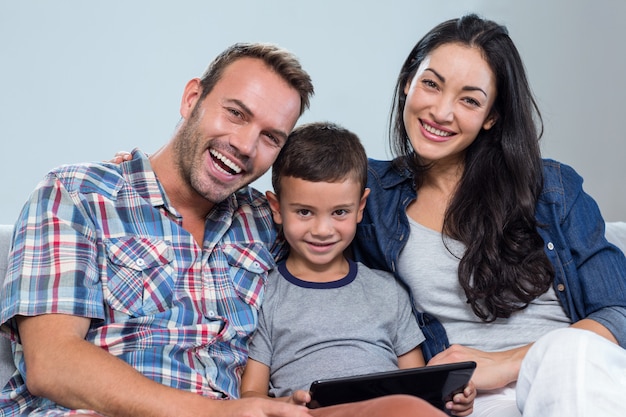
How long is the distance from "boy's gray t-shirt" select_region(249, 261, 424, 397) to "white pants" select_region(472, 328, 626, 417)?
481 millimetres

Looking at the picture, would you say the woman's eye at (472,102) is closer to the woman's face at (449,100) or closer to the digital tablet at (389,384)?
the woman's face at (449,100)

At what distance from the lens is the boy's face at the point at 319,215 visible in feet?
6.41

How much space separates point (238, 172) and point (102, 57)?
1.44 metres

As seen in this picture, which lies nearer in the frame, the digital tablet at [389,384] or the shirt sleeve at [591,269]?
the digital tablet at [389,384]

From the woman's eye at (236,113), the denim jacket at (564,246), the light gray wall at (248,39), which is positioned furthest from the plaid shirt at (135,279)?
the light gray wall at (248,39)

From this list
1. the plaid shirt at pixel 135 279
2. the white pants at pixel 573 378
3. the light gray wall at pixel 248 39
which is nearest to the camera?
the white pants at pixel 573 378

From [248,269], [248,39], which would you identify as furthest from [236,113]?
[248,39]

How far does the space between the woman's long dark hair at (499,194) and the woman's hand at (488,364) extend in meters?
0.14

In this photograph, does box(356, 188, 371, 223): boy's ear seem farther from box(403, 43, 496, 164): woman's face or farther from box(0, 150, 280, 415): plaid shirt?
box(0, 150, 280, 415): plaid shirt

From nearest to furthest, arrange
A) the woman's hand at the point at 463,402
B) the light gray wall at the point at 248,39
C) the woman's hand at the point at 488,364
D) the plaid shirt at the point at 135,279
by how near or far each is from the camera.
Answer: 1. the plaid shirt at the point at 135,279
2. the woman's hand at the point at 463,402
3. the woman's hand at the point at 488,364
4. the light gray wall at the point at 248,39

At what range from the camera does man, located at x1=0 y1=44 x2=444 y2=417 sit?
5.06 ft

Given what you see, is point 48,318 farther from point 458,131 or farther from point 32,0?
point 32,0

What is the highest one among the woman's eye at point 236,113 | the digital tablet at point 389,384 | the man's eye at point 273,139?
the woman's eye at point 236,113

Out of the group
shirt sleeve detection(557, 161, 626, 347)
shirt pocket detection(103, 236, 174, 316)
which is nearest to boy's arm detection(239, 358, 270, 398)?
shirt pocket detection(103, 236, 174, 316)
